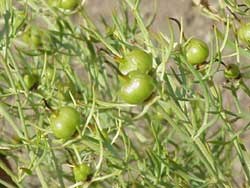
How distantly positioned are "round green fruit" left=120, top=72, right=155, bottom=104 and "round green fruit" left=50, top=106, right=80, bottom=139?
0.09 meters

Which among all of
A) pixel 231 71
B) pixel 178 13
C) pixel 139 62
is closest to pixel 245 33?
pixel 231 71

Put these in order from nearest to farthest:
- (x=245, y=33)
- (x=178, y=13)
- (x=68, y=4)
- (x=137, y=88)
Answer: (x=137, y=88) < (x=245, y=33) < (x=68, y=4) < (x=178, y=13)

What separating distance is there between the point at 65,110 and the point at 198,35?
6.48 ft

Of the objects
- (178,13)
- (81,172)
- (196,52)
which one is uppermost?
(196,52)

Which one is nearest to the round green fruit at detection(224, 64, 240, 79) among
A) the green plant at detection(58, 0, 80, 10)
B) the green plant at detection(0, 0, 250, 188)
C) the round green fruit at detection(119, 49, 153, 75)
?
the green plant at detection(0, 0, 250, 188)

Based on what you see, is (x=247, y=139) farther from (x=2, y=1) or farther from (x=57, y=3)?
(x=2, y=1)

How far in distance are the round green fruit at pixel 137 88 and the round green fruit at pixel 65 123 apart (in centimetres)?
9

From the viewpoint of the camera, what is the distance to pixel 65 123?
0.87 m

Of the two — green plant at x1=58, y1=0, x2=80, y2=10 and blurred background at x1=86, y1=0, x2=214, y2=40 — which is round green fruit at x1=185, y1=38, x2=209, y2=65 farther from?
blurred background at x1=86, y1=0, x2=214, y2=40

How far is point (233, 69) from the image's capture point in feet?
3.15

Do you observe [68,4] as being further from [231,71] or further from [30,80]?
[231,71]

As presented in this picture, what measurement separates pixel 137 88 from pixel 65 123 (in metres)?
0.12

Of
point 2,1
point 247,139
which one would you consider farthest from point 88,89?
point 247,139

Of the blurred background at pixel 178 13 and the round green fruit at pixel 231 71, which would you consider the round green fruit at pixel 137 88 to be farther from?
the blurred background at pixel 178 13
